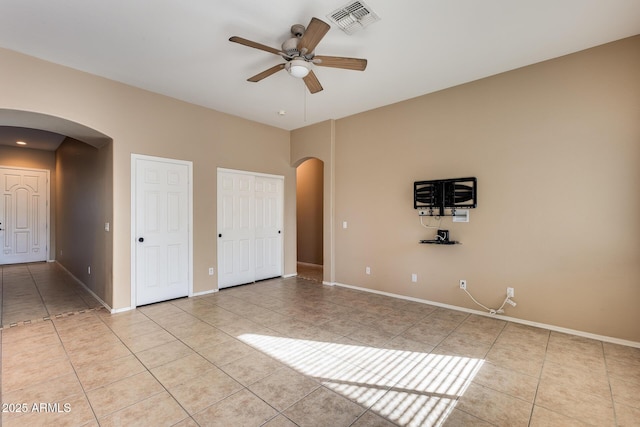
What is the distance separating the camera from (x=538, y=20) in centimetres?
263

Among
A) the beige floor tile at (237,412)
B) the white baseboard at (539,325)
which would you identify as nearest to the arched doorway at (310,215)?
the white baseboard at (539,325)

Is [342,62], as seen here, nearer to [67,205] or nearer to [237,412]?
[237,412]

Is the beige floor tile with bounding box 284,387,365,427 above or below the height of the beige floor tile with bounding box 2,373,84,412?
below

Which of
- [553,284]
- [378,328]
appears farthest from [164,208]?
[553,284]

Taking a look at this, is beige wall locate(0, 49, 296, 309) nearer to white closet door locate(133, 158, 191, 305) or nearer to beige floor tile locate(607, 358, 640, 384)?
white closet door locate(133, 158, 191, 305)

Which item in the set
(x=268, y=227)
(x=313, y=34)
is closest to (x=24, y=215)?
(x=268, y=227)

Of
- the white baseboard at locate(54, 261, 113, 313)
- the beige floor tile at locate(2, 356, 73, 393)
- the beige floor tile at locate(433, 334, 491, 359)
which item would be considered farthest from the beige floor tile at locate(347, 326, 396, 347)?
the white baseboard at locate(54, 261, 113, 313)

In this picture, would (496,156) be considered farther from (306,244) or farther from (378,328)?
(306,244)

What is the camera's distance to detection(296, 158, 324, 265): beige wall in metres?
7.32

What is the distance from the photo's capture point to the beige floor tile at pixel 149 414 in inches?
72.1

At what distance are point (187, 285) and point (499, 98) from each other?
5116 millimetres

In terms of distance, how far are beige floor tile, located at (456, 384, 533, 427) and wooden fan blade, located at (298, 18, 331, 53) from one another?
2948mm

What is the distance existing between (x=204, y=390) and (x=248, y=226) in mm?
3462

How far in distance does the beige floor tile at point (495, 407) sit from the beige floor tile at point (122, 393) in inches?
89.0
